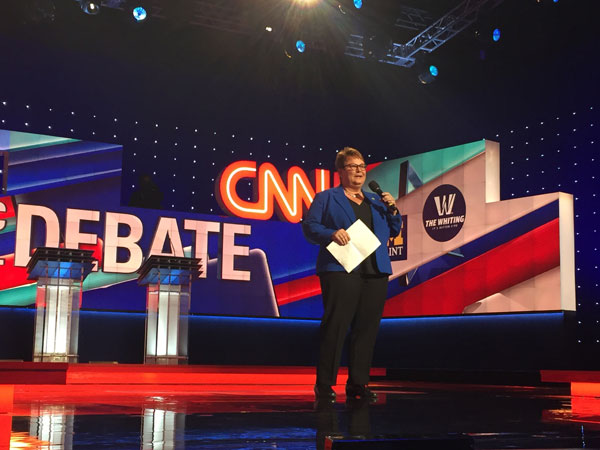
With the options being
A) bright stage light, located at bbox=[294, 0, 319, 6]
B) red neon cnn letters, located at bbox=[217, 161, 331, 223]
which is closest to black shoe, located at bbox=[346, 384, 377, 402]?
bright stage light, located at bbox=[294, 0, 319, 6]

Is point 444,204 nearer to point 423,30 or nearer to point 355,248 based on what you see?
point 423,30

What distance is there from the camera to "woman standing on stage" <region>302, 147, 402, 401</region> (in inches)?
132

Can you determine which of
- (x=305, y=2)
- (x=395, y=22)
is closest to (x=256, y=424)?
(x=305, y=2)

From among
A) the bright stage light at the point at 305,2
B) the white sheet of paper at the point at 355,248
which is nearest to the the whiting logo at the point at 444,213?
the bright stage light at the point at 305,2

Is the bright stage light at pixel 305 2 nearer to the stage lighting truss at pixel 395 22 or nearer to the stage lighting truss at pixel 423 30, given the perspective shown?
the stage lighting truss at pixel 395 22

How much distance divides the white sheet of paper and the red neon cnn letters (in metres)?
7.52

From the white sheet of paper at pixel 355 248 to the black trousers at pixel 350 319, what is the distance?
0.25 feet

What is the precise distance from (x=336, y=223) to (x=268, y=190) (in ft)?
25.7

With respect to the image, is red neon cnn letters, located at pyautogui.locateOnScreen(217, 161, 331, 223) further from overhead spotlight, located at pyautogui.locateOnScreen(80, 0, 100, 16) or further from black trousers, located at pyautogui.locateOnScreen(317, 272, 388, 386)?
black trousers, located at pyautogui.locateOnScreen(317, 272, 388, 386)

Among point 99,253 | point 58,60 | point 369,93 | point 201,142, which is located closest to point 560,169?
point 369,93

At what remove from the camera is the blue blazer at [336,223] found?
339 cm

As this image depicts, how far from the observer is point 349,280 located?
11.0 ft

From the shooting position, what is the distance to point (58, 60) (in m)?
10.2

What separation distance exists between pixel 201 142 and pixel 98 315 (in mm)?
2871
